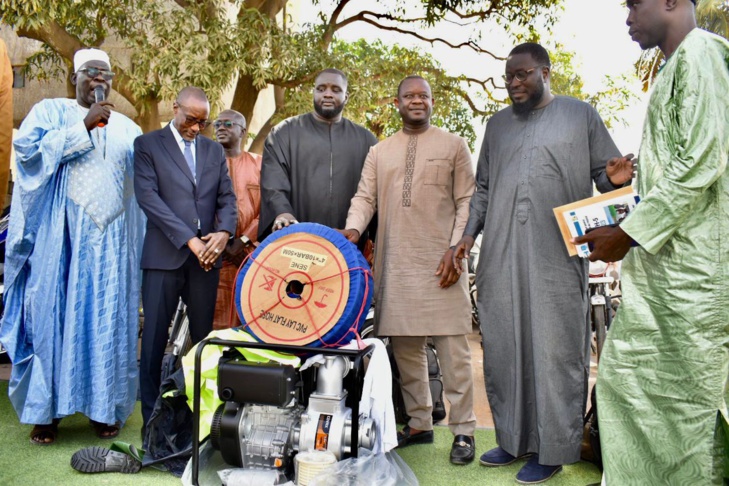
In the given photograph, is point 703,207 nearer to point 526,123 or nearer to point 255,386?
point 526,123

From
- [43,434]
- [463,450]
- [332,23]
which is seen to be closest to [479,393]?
[463,450]

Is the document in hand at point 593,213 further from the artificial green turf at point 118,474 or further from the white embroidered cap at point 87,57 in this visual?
the white embroidered cap at point 87,57

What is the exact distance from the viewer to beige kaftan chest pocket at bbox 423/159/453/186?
3840mm

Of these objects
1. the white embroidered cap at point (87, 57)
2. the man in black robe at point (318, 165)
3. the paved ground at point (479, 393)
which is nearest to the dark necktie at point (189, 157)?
the man in black robe at point (318, 165)

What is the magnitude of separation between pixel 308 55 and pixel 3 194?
5354 millimetres

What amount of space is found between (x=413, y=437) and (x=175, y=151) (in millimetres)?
2175

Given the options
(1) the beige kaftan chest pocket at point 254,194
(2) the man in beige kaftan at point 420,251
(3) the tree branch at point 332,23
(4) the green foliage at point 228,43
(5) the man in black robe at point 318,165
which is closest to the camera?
(2) the man in beige kaftan at point 420,251

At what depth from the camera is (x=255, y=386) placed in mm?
2854

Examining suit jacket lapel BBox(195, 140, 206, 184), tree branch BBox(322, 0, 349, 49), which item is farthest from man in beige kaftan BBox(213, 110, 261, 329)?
tree branch BBox(322, 0, 349, 49)

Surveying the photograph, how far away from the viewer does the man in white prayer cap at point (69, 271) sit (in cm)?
374

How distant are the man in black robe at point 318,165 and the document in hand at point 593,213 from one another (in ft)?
5.16

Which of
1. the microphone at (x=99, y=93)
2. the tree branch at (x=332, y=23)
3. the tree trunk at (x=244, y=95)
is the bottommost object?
the microphone at (x=99, y=93)

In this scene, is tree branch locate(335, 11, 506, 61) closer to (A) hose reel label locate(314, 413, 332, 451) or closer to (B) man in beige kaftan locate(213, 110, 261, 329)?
(B) man in beige kaftan locate(213, 110, 261, 329)

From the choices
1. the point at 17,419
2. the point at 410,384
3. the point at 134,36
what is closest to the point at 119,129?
the point at 17,419
